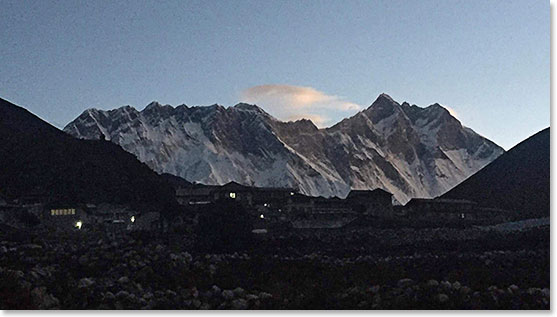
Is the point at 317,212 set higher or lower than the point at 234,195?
lower

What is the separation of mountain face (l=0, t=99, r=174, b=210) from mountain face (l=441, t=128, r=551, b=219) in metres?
37.0

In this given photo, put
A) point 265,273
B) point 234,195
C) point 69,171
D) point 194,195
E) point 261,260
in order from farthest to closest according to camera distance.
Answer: point 194,195
point 234,195
point 69,171
point 261,260
point 265,273

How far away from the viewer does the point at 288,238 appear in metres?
47.5

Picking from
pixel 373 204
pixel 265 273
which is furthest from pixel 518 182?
pixel 265 273

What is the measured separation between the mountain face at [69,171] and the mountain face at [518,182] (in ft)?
121

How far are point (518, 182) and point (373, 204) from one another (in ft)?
65.0

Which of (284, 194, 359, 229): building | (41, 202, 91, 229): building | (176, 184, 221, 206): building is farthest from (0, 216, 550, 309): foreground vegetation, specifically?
(176, 184, 221, 206): building

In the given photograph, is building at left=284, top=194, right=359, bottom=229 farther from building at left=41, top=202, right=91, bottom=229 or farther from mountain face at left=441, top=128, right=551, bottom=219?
building at left=41, top=202, right=91, bottom=229

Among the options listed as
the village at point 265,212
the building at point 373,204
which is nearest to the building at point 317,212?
the village at point 265,212

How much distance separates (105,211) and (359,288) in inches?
1505

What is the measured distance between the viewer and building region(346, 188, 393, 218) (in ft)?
224

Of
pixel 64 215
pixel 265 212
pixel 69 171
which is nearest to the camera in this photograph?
pixel 64 215

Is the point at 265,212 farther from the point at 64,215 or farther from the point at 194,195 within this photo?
the point at 64,215

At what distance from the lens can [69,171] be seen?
65750mm
